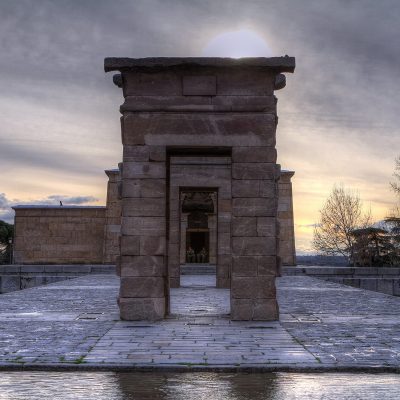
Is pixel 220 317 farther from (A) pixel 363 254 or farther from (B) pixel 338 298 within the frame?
(A) pixel 363 254

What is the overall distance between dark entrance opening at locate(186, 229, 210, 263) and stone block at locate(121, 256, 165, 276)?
23725 millimetres

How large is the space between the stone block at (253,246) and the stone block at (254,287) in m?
0.41

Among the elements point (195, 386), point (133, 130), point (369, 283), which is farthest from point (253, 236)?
point (369, 283)

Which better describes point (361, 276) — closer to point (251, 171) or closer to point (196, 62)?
point (251, 171)

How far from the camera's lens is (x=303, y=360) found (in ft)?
21.6

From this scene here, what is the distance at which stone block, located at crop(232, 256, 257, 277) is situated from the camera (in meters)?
10.2

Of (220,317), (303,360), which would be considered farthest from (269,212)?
(303,360)

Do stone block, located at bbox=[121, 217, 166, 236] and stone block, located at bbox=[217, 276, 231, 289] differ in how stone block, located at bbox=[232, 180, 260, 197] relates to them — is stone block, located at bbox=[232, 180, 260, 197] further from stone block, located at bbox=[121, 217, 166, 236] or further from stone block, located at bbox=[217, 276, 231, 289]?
stone block, located at bbox=[217, 276, 231, 289]

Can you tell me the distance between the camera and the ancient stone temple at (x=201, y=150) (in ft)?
33.4

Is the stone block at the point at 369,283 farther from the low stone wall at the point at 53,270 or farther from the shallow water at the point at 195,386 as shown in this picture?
the shallow water at the point at 195,386

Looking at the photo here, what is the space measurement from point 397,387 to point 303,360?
A: 124cm

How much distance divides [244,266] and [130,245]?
1.99m

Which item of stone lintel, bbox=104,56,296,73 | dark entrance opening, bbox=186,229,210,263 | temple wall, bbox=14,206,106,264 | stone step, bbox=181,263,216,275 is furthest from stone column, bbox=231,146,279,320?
dark entrance opening, bbox=186,229,210,263

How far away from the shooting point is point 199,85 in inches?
411
